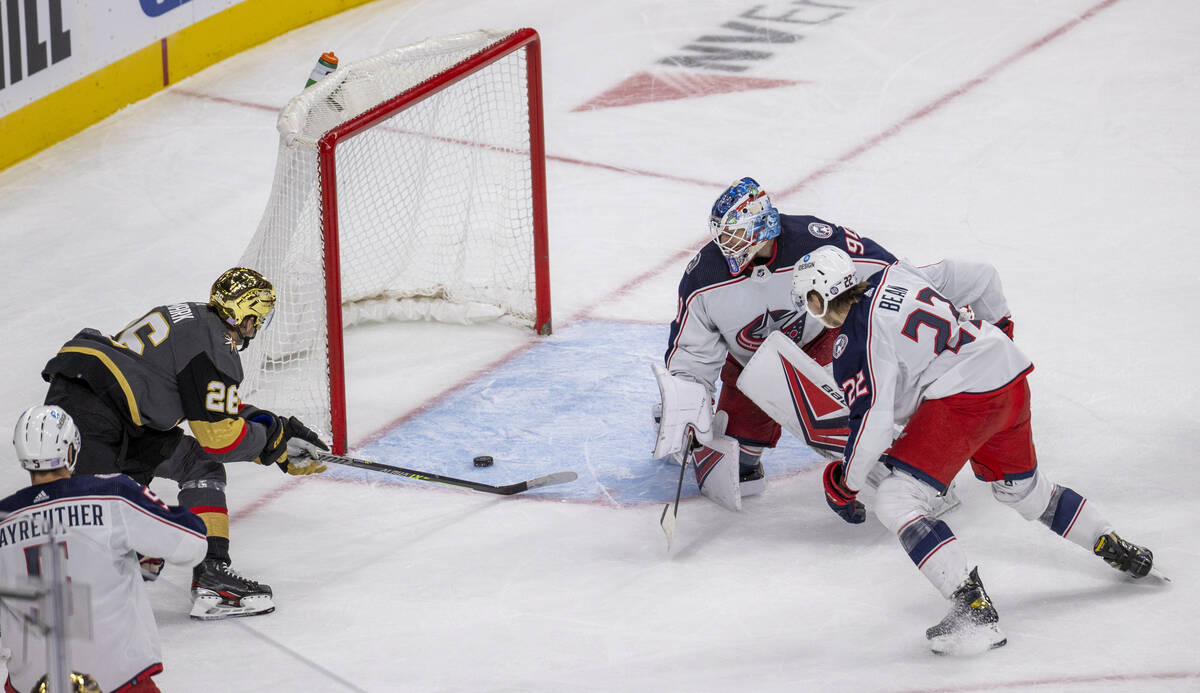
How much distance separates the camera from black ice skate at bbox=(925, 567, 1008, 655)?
3.61 metres

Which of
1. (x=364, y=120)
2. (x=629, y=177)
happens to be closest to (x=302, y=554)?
(x=364, y=120)

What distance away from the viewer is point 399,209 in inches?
213

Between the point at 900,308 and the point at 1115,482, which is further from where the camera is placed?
the point at 1115,482

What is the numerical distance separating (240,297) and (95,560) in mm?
1100

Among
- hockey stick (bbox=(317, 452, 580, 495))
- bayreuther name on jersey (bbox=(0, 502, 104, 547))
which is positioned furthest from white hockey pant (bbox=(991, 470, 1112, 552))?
bayreuther name on jersey (bbox=(0, 502, 104, 547))

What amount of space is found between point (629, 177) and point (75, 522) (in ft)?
13.7

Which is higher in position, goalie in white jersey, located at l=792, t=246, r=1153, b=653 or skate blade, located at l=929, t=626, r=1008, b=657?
goalie in white jersey, located at l=792, t=246, r=1153, b=653

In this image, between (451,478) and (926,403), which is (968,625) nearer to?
(926,403)

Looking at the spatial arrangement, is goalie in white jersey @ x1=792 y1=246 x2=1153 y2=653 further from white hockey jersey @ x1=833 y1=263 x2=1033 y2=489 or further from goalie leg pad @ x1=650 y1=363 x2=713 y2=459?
goalie leg pad @ x1=650 y1=363 x2=713 y2=459

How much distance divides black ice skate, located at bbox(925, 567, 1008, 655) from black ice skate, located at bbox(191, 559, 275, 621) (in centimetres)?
163

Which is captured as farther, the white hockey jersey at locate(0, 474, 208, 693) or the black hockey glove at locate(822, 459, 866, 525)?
the black hockey glove at locate(822, 459, 866, 525)

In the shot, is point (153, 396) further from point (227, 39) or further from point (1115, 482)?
point (227, 39)

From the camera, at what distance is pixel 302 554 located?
4.27 meters

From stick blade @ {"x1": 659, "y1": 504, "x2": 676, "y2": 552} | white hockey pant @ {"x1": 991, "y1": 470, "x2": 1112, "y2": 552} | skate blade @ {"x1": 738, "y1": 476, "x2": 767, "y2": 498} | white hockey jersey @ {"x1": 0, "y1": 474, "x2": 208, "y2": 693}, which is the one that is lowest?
skate blade @ {"x1": 738, "y1": 476, "x2": 767, "y2": 498}
